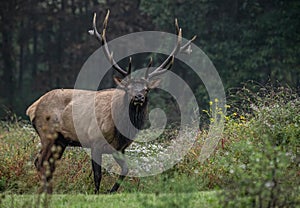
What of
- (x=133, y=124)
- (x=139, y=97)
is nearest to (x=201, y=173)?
(x=133, y=124)

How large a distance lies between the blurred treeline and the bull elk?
13895 mm

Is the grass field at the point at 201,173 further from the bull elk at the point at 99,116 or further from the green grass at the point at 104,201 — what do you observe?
the bull elk at the point at 99,116

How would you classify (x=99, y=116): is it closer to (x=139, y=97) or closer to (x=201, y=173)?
(x=139, y=97)

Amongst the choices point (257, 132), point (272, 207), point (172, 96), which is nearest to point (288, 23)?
point (172, 96)

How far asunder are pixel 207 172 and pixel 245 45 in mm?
15495

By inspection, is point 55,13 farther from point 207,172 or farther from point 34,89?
point 207,172

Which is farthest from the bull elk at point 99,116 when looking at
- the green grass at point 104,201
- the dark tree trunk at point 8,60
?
the dark tree trunk at point 8,60

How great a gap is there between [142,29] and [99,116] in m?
18.7

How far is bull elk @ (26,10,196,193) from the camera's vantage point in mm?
9680

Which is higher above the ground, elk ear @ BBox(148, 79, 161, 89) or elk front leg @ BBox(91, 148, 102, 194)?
elk ear @ BBox(148, 79, 161, 89)

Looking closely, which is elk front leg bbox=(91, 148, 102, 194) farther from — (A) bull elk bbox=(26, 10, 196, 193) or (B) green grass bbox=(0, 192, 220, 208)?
(B) green grass bbox=(0, 192, 220, 208)

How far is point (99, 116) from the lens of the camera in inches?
394

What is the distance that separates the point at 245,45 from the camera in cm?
2464

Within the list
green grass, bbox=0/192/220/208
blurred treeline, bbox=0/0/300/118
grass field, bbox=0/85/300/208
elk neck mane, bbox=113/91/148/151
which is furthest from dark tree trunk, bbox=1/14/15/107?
green grass, bbox=0/192/220/208
